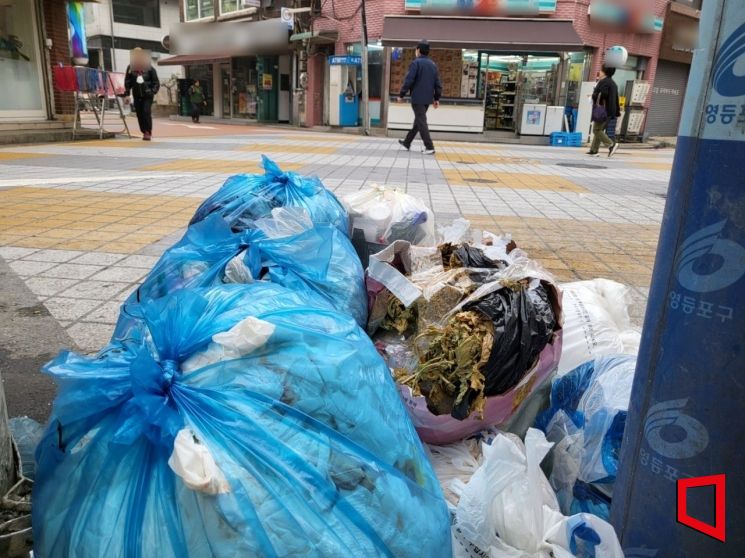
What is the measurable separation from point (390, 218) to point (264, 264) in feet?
3.59

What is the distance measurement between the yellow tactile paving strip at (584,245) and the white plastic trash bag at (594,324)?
3.30ft

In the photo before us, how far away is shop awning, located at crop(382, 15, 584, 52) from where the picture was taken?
1633 cm

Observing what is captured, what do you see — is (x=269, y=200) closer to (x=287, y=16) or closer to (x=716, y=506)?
(x=716, y=506)

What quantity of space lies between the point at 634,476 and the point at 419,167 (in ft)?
27.3

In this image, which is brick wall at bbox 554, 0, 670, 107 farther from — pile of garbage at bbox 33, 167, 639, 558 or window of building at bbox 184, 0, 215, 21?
pile of garbage at bbox 33, 167, 639, 558

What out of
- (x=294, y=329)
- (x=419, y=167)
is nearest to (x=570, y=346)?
(x=294, y=329)

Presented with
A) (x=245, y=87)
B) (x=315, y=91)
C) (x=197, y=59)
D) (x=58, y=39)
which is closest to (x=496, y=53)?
(x=315, y=91)

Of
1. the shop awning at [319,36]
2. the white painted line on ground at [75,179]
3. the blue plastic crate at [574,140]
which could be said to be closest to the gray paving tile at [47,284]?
the white painted line on ground at [75,179]

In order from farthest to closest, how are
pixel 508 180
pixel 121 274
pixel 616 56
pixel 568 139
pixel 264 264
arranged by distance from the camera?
pixel 616 56 → pixel 568 139 → pixel 508 180 → pixel 121 274 → pixel 264 264

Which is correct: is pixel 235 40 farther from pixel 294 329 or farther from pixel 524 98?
pixel 294 329

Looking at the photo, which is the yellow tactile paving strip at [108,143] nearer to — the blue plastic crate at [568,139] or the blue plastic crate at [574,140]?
the blue plastic crate at [568,139]

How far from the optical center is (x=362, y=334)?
4.58 ft

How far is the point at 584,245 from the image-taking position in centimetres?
465

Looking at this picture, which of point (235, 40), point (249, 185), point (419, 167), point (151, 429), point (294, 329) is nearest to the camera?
point (151, 429)
